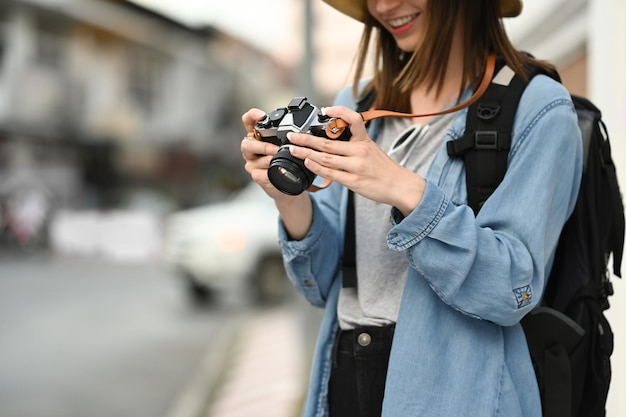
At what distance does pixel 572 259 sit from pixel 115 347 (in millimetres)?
6201

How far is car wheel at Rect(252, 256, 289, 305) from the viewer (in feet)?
30.1

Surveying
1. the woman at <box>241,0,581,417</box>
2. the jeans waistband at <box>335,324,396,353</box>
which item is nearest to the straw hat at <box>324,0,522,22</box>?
the woman at <box>241,0,581,417</box>

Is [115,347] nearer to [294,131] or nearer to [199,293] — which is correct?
[199,293]

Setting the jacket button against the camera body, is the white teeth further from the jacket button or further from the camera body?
the jacket button

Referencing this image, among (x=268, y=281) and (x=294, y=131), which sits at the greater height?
(x=294, y=131)

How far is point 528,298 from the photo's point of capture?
131 centimetres

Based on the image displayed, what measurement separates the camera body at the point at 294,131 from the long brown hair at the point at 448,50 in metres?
0.31

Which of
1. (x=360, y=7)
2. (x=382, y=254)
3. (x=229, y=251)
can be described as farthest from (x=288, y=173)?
(x=229, y=251)

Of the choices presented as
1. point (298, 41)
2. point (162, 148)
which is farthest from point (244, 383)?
point (162, 148)

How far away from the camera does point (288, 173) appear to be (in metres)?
1.30

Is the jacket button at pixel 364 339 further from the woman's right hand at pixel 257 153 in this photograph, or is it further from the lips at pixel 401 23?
the lips at pixel 401 23

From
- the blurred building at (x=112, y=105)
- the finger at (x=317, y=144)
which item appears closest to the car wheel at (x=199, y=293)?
the finger at (x=317, y=144)

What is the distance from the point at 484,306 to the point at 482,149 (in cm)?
32

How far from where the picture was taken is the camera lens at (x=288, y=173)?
130cm
